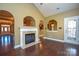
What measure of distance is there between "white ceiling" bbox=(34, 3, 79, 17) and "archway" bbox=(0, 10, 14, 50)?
0.76 meters

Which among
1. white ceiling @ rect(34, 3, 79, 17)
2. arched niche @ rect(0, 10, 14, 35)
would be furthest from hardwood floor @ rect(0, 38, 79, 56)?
white ceiling @ rect(34, 3, 79, 17)

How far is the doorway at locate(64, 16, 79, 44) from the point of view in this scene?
2652mm

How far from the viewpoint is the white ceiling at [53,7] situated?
2.58m

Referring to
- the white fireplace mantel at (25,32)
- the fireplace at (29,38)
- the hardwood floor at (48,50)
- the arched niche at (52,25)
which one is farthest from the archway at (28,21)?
the hardwood floor at (48,50)

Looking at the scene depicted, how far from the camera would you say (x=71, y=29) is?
275 centimetres

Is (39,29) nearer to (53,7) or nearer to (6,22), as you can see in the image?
(53,7)

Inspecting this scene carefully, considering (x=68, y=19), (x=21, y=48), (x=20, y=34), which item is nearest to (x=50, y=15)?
(x=68, y=19)

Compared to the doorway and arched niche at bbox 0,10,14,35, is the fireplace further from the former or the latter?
the doorway

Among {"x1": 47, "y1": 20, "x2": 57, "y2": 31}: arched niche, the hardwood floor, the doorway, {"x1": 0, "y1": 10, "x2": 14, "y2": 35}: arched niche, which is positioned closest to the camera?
{"x1": 0, "y1": 10, "x2": 14, "y2": 35}: arched niche

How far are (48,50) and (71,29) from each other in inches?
33.2

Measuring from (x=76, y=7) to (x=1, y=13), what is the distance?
6.05 feet

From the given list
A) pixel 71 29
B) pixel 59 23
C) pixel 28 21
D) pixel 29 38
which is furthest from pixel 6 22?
pixel 71 29

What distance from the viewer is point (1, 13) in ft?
7.79

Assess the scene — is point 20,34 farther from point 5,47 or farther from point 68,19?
point 68,19
